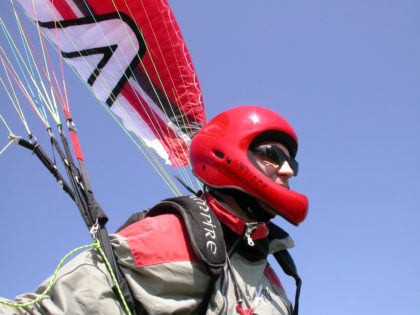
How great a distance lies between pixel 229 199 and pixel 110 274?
94 cm

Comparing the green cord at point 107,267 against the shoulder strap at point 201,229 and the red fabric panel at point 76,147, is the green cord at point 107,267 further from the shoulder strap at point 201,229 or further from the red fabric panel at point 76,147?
the red fabric panel at point 76,147

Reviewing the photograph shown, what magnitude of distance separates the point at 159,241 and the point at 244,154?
0.80 metres

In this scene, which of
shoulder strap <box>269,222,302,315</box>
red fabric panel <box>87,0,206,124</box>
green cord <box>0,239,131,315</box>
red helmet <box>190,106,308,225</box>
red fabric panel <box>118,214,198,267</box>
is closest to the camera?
green cord <box>0,239,131,315</box>

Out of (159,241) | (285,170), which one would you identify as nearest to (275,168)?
(285,170)

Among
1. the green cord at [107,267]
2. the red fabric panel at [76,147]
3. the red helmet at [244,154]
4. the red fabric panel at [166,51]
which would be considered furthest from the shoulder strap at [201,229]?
the red fabric panel at [166,51]

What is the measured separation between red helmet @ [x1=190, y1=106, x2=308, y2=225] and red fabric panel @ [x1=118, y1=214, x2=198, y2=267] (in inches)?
18.7

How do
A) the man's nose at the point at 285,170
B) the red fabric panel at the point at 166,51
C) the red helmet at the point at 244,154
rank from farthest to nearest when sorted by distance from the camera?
A: the red fabric panel at the point at 166,51 < the man's nose at the point at 285,170 < the red helmet at the point at 244,154

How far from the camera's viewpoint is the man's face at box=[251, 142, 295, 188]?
2395 millimetres

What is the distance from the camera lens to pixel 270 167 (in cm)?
241

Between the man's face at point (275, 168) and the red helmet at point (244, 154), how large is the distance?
92 millimetres

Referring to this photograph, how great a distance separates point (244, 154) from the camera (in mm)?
2381

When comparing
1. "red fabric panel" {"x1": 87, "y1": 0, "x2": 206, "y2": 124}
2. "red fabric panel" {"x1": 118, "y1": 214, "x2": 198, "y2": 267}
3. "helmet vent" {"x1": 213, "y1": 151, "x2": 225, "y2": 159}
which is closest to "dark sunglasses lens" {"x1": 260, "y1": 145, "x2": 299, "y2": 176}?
"helmet vent" {"x1": 213, "y1": 151, "x2": 225, "y2": 159}

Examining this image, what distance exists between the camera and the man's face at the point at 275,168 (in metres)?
2.39

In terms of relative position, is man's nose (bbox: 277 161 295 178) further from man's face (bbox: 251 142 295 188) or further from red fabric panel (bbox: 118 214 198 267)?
red fabric panel (bbox: 118 214 198 267)
